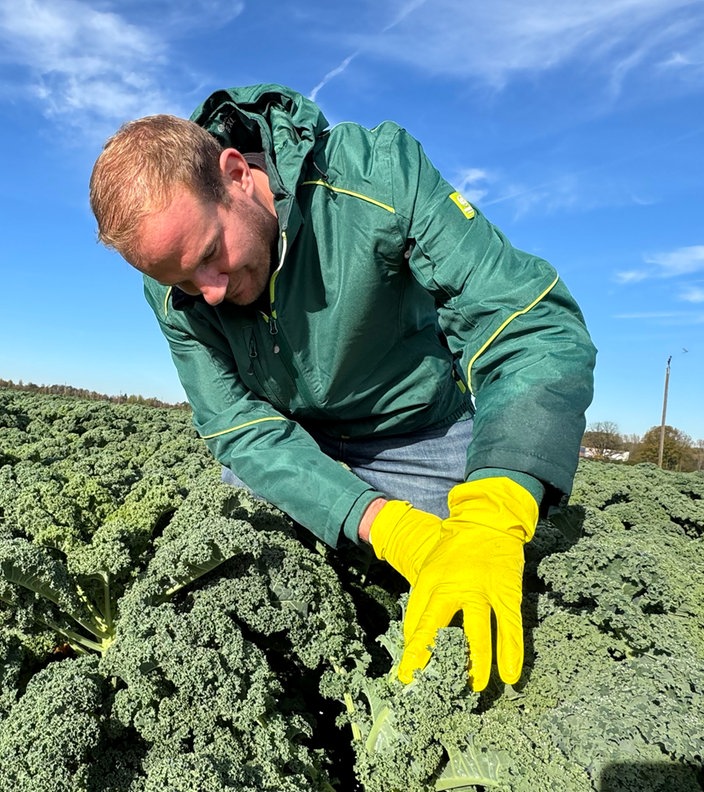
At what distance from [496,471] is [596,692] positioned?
0.84 meters

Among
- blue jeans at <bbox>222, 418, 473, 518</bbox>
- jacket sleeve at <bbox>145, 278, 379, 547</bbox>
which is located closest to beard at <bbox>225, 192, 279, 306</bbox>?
jacket sleeve at <bbox>145, 278, 379, 547</bbox>

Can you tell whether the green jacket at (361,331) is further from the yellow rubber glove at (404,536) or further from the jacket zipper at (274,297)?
the yellow rubber glove at (404,536)

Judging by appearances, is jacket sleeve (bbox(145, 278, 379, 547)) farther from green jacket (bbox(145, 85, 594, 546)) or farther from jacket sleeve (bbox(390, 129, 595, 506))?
jacket sleeve (bbox(390, 129, 595, 506))

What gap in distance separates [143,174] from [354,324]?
1.19 meters

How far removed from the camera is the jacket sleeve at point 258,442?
340 centimetres

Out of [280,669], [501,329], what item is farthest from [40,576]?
[501,329]

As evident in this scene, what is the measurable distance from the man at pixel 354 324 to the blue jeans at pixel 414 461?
179 millimetres

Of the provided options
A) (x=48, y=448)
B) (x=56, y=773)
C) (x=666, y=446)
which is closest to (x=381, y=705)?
(x=56, y=773)

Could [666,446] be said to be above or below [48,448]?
above

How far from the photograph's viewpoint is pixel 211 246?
286 centimetres

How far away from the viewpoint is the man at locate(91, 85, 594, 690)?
253 cm

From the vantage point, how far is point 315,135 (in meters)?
3.12

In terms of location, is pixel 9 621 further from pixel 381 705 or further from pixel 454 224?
pixel 454 224

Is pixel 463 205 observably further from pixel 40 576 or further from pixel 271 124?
pixel 40 576
